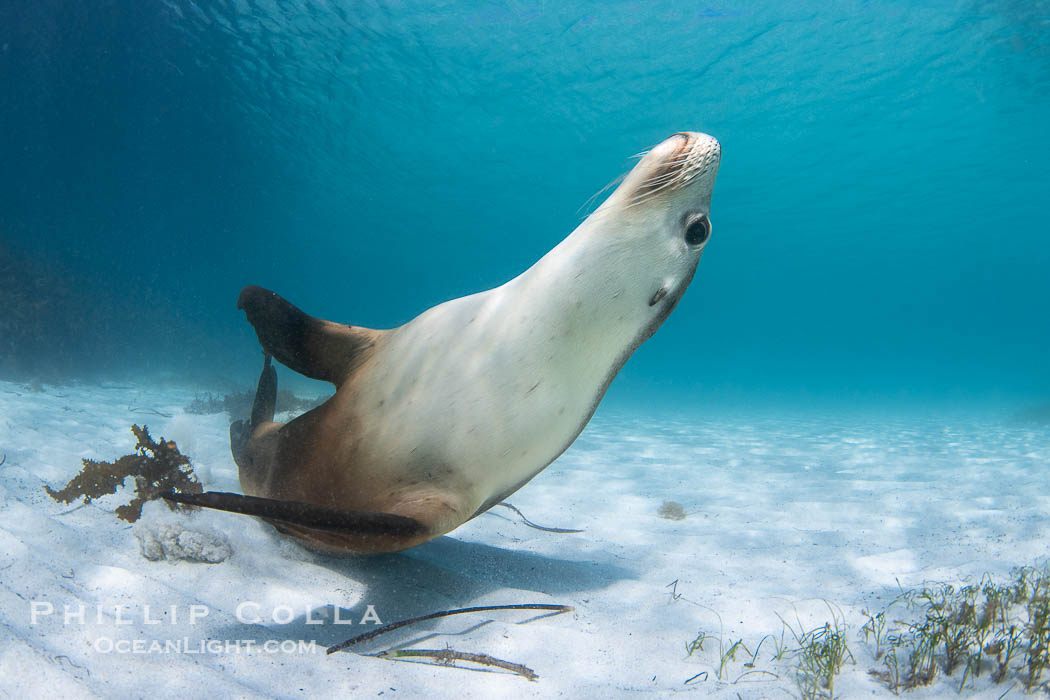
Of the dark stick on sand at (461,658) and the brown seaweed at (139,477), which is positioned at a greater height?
the brown seaweed at (139,477)

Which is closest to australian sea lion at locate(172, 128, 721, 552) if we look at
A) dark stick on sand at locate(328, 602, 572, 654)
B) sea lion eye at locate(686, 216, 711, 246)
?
sea lion eye at locate(686, 216, 711, 246)

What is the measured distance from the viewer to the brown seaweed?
2.72 metres

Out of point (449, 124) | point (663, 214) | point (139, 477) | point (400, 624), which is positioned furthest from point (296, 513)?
point (449, 124)

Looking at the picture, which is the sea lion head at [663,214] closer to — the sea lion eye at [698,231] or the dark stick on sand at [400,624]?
the sea lion eye at [698,231]

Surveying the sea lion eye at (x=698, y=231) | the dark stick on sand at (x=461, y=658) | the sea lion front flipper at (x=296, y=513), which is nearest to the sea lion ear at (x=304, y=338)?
the sea lion front flipper at (x=296, y=513)

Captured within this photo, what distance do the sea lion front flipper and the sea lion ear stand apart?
3.33 feet

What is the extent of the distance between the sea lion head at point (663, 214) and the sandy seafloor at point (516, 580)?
1270 mm

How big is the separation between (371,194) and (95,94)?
16420 millimetres

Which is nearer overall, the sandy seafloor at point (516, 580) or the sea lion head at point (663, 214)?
the sandy seafloor at point (516, 580)

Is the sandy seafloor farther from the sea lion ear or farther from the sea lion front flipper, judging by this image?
the sea lion ear

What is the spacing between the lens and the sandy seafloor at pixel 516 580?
4.78 feet

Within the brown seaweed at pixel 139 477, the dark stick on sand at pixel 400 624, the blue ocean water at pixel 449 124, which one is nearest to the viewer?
the dark stick on sand at pixel 400 624

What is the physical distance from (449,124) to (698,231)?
83.9ft

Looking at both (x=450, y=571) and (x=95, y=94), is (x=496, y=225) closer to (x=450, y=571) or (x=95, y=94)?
(x=95, y=94)
